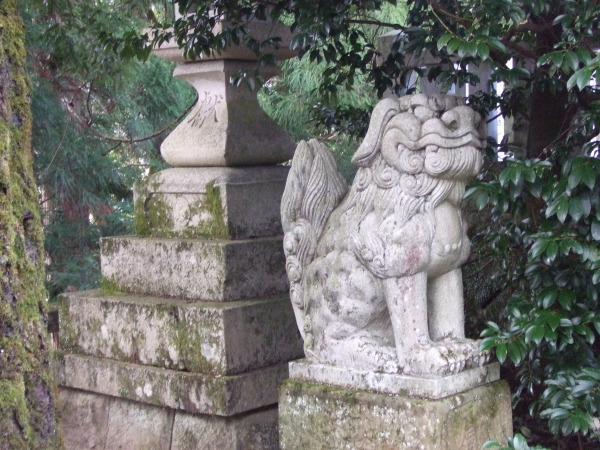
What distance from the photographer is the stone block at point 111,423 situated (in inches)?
175

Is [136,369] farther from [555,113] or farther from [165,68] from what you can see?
[165,68]

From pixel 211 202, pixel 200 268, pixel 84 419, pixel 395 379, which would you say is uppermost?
pixel 211 202

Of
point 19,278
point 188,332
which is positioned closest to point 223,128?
point 188,332

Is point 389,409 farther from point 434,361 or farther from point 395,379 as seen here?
point 434,361

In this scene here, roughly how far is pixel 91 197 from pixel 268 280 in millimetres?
3564

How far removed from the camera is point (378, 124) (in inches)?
139

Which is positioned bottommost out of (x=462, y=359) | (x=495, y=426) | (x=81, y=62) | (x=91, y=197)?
(x=495, y=426)

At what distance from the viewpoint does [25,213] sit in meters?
2.93

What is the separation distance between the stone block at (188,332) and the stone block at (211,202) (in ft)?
1.18

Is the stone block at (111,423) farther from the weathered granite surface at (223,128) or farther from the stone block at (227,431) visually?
the weathered granite surface at (223,128)

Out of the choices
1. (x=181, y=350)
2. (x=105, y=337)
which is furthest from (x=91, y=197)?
(x=181, y=350)

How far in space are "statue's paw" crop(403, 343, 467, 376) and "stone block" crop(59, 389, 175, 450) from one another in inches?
57.3

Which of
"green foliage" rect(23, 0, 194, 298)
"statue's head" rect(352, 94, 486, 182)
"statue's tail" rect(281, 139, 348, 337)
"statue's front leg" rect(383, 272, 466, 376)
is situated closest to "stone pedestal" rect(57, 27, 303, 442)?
"statue's tail" rect(281, 139, 348, 337)

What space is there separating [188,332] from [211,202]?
0.64 meters
